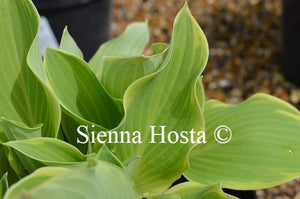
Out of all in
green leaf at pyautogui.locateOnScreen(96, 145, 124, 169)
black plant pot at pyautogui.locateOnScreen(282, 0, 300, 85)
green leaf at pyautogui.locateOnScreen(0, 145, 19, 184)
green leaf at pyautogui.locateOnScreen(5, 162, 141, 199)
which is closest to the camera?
green leaf at pyautogui.locateOnScreen(5, 162, 141, 199)

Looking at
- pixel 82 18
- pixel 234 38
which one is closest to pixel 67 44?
pixel 82 18

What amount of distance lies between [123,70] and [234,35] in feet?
5.51

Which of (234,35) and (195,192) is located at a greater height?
(195,192)

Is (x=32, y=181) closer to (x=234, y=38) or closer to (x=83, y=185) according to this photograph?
(x=83, y=185)

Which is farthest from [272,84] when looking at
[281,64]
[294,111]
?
[294,111]

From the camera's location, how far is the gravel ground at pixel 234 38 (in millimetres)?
1889

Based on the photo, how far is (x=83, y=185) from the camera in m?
0.36

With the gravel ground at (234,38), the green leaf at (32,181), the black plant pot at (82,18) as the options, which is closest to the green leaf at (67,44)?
the green leaf at (32,181)

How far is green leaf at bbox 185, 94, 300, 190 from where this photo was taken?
54 centimetres

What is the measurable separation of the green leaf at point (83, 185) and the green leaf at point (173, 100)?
102 mm

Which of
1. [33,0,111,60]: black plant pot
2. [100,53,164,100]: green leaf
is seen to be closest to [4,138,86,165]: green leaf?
[100,53,164,100]: green leaf

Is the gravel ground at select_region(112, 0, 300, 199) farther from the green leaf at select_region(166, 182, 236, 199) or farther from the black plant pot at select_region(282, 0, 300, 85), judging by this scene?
the green leaf at select_region(166, 182, 236, 199)

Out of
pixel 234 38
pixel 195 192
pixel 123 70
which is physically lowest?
pixel 234 38

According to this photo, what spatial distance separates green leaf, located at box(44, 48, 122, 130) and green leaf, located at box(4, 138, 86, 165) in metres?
0.04
